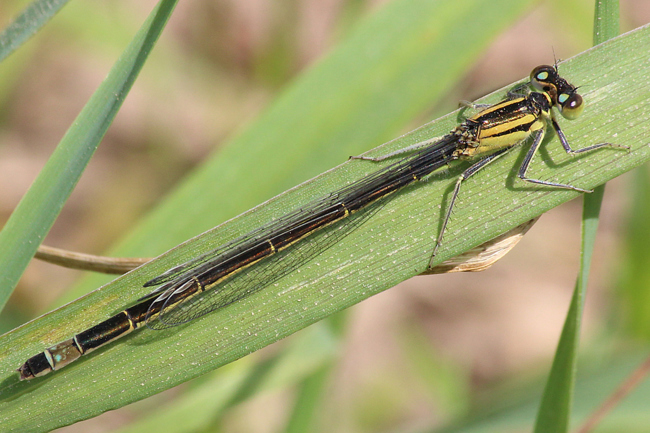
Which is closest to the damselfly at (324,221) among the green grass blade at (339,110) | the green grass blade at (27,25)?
the green grass blade at (339,110)

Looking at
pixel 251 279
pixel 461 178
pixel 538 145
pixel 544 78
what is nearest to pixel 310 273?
pixel 251 279

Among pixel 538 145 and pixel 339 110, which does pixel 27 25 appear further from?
pixel 538 145

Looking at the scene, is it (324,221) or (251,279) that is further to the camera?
(324,221)

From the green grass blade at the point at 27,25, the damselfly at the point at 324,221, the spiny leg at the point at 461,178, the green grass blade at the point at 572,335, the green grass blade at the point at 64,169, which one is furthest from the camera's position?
the damselfly at the point at 324,221

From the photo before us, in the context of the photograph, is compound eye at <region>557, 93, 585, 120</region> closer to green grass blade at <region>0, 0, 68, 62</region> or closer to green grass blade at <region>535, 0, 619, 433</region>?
green grass blade at <region>535, 0, 619, 433</region>

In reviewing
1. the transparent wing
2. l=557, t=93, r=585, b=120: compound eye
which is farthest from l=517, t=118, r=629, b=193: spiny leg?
the transparent wing

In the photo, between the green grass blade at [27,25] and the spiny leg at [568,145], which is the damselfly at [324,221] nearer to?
the spiny leg at [568,145]
